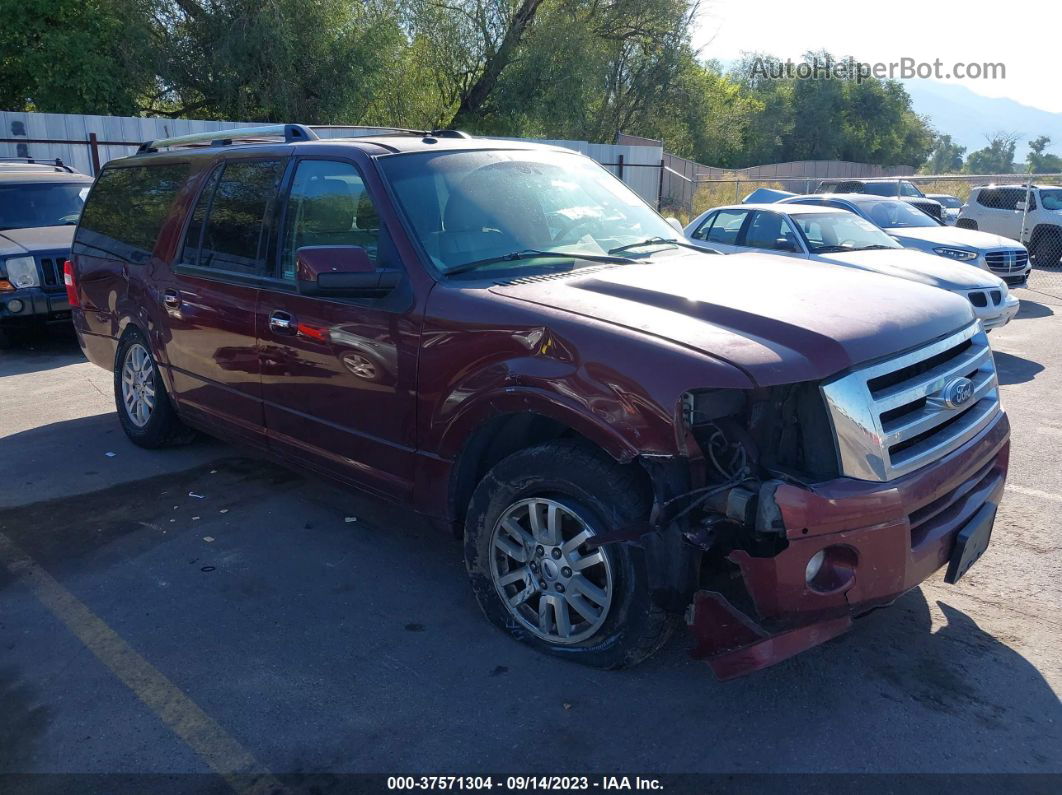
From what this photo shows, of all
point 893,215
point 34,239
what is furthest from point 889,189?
point 34,239

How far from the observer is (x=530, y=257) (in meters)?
4.04

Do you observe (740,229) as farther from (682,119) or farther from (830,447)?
(682,119)

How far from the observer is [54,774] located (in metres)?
2.89

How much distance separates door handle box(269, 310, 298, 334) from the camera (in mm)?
4352

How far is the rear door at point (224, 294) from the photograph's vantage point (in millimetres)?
4667

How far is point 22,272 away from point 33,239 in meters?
0.69

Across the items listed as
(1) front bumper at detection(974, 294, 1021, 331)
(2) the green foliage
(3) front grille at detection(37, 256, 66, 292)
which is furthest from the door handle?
(2) the green foliage

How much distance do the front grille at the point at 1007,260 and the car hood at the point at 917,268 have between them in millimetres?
2168

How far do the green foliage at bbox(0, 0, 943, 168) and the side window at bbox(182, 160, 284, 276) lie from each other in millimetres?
17180

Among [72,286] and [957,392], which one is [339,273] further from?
[72,286]

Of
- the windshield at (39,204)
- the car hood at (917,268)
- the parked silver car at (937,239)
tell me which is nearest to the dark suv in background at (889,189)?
Result: the parked silver car at (937,239)

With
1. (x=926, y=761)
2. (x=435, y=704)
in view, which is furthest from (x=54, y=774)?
(x=926, y=761)

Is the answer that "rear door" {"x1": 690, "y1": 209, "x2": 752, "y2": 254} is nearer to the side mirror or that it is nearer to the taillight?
the taillight

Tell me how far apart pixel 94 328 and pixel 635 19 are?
85.7 ft
